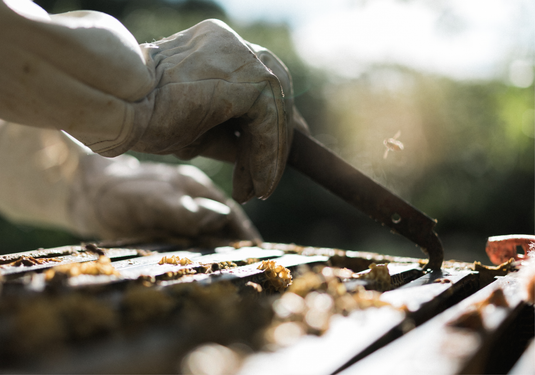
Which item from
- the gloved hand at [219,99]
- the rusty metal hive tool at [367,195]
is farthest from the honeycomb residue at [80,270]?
the rusty metal hive tool at [367,195]

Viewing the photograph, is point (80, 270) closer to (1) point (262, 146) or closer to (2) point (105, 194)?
(1) point (262, 146)

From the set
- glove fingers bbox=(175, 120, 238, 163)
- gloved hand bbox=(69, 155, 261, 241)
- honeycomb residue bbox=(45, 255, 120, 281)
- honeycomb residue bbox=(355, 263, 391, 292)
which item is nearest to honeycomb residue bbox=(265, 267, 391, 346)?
honeycomb residue bbox=(355, 263, 391, 292)

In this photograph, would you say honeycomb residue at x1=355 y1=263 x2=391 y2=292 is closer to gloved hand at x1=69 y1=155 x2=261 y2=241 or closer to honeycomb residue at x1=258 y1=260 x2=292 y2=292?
honeycomb residue at x1=258 y1=260 x2=292 y2=292

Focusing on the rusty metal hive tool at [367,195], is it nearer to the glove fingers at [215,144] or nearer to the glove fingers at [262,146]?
the glove fingers at [262,146]

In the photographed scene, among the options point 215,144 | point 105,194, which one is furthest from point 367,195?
point 105,194

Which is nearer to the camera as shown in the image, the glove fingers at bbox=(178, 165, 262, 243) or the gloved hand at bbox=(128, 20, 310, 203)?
the gloved hand at bbox=(128, 20, 310, 203)

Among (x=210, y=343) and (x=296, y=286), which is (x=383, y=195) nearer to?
(x=296, y=286)
